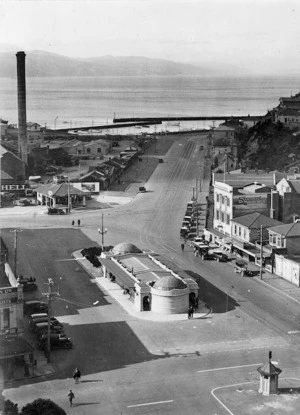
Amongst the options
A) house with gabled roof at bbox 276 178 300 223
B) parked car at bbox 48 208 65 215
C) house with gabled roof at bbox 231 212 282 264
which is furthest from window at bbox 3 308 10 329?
parked car at bbox 48 208 65 215

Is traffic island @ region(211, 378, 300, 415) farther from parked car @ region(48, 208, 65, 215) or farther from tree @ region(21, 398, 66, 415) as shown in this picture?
parked car @ region(48, 208, 65, 215)

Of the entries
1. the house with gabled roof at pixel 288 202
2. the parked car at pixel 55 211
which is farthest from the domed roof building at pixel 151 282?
the parked car at pixel 55 211

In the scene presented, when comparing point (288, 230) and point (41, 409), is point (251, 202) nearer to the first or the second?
point (288, 230)

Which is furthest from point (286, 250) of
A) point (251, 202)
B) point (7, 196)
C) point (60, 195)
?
point (7, 196)

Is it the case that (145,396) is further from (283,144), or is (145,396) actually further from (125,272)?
(283,144)

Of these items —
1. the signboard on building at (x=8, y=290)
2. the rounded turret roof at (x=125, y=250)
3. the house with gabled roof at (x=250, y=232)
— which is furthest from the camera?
the house with gabled roof at (x=250, y=232)

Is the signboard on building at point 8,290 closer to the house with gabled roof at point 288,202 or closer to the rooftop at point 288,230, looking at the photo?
the rooftop at point 288,230

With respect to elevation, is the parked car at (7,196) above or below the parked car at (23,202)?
above
